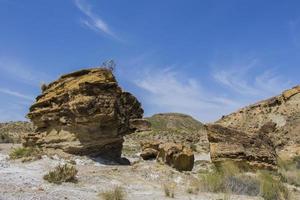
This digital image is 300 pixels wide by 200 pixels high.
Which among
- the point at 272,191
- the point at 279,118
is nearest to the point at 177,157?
the point at 272,191

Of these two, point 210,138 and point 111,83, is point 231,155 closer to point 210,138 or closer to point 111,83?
point 210,138

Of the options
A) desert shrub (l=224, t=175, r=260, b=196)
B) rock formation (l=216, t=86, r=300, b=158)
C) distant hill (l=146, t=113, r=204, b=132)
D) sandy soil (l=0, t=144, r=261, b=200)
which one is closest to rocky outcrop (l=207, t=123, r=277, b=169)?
sandy soil (l=0, t=144, r=261, b=200)

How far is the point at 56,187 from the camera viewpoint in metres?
15.0

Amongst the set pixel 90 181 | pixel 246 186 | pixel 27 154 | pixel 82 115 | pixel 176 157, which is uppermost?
pixel 82 115

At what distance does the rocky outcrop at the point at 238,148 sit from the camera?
2200 cm

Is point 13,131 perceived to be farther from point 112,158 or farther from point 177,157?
point 177,157

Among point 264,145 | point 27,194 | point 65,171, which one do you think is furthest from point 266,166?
point 27,194

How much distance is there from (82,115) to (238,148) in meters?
7.29

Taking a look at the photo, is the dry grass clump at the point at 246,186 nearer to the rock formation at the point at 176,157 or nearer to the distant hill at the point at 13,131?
the rock formation at the point at 176,157

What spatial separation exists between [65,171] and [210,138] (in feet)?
28.1

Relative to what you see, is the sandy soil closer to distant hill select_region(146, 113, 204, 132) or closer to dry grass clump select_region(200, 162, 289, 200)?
dry grass clump select_region(200, 162, 289, 200)

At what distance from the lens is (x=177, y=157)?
846 inches

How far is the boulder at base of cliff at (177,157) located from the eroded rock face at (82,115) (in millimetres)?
2986

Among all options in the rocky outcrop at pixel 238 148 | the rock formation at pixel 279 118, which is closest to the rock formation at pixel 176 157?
the rocky outcrop at pixel 238 148
